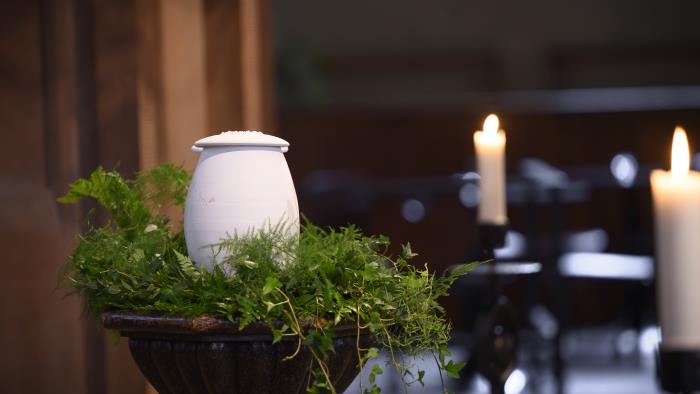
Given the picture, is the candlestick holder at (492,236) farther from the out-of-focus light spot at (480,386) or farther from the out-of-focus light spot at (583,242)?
the out-of-focus light spot at (583,242)

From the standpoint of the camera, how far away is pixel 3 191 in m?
2.25

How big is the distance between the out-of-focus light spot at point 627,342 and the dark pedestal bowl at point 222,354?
13.0 ft

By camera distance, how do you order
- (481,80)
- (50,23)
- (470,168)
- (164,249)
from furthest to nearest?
1. (481,80)
2. (470,168)
3. (50,23)
4. (164,249)

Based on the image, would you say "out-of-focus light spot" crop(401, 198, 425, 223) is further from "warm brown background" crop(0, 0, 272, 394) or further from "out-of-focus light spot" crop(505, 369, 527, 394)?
"warm brown background" crop(0, 0, 272, 394)

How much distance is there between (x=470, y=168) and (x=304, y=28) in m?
2.64

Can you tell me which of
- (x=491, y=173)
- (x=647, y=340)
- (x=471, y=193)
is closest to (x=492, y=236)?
(x=491, y=173)

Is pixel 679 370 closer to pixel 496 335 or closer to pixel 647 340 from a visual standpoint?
pixel 496 335

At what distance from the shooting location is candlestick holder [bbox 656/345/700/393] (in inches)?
37.0

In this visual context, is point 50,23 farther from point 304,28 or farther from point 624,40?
point 624,40

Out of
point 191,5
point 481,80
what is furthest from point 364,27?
point 191,5

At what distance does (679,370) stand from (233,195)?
653 mm

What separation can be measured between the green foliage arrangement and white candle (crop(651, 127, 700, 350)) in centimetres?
41

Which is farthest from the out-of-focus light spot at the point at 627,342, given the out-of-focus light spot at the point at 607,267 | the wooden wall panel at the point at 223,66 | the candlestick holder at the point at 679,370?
the candlestick holder at the point at 679,370

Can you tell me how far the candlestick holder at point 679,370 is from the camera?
940 millimetres
